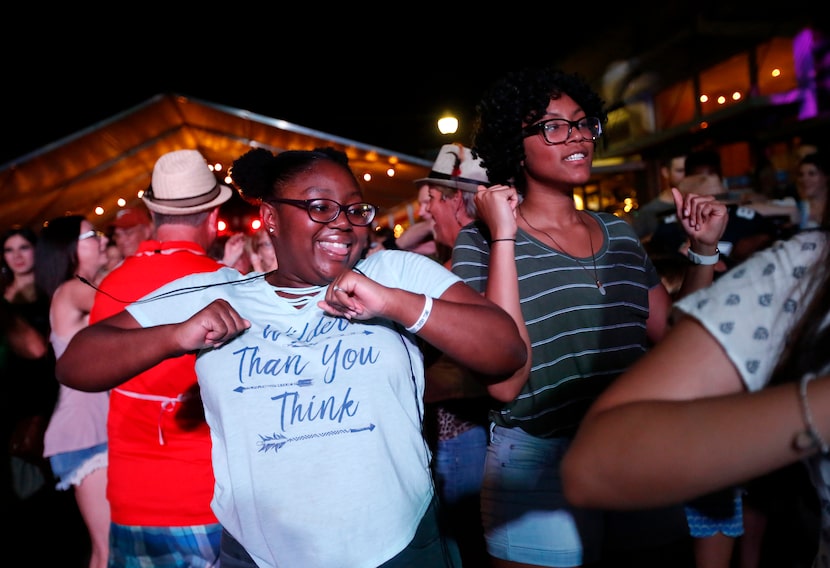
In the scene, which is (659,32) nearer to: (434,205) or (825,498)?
(434,205)

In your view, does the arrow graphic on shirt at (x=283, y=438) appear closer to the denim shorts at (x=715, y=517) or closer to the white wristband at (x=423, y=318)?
the white wristband at (x=423, y=318)

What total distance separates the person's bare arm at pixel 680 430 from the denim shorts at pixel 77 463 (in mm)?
3764

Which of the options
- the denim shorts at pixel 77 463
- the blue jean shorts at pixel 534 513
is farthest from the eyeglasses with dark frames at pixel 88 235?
the blue jean shorts at pixel 534 513

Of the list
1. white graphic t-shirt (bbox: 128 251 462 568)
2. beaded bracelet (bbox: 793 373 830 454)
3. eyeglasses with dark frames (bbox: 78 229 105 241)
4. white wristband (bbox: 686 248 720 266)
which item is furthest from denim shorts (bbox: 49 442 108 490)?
beaded bracelet (bbox: 793 373 830 454)

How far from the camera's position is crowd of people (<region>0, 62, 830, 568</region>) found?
1064mm

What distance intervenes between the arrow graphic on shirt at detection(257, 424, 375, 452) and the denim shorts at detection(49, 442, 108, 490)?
265 centimetres

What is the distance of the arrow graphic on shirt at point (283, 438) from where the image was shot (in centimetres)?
183

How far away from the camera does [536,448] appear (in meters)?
2.20

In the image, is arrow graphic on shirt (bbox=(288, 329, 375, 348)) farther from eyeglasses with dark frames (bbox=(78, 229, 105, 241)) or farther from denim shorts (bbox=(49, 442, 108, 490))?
eyeglasses with dark frames (bbox=(78, 229, 105, 241))

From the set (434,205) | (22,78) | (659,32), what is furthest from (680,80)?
(22,78)

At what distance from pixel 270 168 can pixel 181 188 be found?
1177 millimetres

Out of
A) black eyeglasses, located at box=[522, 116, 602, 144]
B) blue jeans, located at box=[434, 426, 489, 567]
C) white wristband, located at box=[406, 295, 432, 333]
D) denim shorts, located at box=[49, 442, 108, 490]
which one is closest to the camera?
white wristband, located at box=[406, 295, 432, 333]

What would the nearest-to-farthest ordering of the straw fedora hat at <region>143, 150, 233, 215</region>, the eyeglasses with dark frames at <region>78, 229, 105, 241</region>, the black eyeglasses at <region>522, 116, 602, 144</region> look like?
1. the black eyeglasses at <region>522, 116, 602, 144</region>
2. the straw fedora hat at <region>143, 150, 233, 215</region>
3. the eyeglasses with dark frames at <region>78, 229, 105, 241</region>

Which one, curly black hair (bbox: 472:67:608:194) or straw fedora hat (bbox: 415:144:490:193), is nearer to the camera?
curly black hair (bbox: 472:67:608:194)
